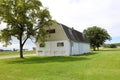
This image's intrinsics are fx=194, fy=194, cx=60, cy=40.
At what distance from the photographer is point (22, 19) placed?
30.1 metres

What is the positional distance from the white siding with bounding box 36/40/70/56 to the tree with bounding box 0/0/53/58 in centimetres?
488

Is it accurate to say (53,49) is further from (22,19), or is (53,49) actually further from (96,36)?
(96,36)

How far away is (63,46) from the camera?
36.8m

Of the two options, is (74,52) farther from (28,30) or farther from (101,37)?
(101,37)

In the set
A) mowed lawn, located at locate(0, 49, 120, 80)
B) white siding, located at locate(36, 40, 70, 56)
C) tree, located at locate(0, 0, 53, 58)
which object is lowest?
mowed lawn, located at locate(0, 49, 120, 80)

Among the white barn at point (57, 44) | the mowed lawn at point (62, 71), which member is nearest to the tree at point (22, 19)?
the white barn at point (57, 44)

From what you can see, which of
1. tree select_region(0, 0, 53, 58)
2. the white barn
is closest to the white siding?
the white barn

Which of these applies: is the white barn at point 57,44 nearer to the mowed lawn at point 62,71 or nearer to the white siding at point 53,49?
the white siding at point 53,49

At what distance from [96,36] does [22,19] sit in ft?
185

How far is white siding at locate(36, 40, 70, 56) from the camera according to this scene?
3650 cm

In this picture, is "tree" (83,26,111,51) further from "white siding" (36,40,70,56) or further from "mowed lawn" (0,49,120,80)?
"mowed lawn" (0,49,120,80)

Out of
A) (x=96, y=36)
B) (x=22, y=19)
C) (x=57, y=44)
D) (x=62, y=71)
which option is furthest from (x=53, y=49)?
(x=96, y=36)

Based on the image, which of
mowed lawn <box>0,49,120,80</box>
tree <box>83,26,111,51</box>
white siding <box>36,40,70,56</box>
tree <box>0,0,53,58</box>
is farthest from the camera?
tree <box>83,26,111,51</box>

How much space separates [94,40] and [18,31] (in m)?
55.0
